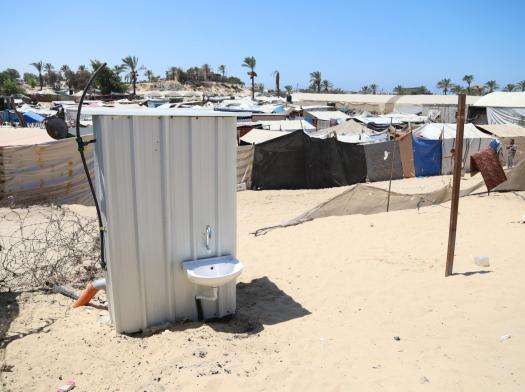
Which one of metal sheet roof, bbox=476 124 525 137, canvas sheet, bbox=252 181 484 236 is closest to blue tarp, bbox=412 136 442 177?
metal sheet roof, bbox=476 124 525 137

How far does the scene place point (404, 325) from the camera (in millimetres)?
4320

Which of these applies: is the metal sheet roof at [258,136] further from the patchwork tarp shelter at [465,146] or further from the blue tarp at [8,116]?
the blue tarp at [8,116]

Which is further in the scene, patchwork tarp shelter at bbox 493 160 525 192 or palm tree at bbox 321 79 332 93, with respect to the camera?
palm tree at bbox 321 79 332 93

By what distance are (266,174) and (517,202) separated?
7273mm

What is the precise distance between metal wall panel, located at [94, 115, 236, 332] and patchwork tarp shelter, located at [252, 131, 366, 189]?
33.6ft

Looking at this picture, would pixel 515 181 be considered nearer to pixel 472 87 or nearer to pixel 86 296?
pixel 86 296

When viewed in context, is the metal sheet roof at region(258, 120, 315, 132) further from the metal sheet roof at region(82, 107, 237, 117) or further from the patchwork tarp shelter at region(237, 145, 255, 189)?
the metal sheet roof at region(82, 107, 237, 117)

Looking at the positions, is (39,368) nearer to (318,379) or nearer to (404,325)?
(318,379)

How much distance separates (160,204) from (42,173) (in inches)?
325

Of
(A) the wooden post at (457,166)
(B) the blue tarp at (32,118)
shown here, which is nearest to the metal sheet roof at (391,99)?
(B) the blue tarp at (32,118)

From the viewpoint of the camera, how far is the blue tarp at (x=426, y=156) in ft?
56.4

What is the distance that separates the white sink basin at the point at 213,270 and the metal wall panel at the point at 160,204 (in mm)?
94

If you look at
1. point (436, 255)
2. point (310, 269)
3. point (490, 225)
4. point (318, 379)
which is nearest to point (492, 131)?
point (490, 225)

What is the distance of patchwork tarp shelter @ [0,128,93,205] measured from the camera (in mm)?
10781
